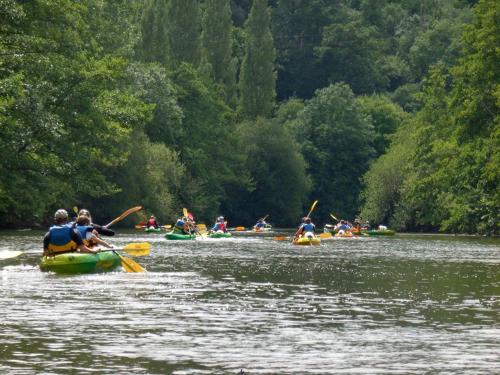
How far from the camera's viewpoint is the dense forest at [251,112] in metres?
59.0

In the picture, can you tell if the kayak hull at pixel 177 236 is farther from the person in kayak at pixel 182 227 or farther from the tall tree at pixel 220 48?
the tall tree at pixel 220 48

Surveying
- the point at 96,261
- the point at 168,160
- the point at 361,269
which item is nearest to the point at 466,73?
the point at 168,160

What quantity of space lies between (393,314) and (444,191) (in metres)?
63.3

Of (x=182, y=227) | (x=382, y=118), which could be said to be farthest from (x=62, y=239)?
(x=382, y=118)

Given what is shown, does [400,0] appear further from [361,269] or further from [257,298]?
[257,298]

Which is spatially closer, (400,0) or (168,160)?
(168,160)

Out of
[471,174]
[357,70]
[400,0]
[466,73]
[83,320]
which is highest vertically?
[400,0]

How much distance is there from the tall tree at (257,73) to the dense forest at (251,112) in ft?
0.53

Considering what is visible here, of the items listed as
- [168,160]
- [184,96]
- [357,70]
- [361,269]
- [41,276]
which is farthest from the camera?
[357,70]

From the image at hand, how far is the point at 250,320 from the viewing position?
21.7 m

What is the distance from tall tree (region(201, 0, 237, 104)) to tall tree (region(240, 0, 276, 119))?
1.26m

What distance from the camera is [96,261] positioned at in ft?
106

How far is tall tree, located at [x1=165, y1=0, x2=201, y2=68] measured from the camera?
11850 centimetres

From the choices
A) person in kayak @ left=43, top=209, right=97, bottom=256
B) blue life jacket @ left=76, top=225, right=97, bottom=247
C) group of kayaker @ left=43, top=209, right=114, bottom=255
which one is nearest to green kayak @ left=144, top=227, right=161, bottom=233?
blue life jacket @ left=76, top=225, right=97, bottom=247
